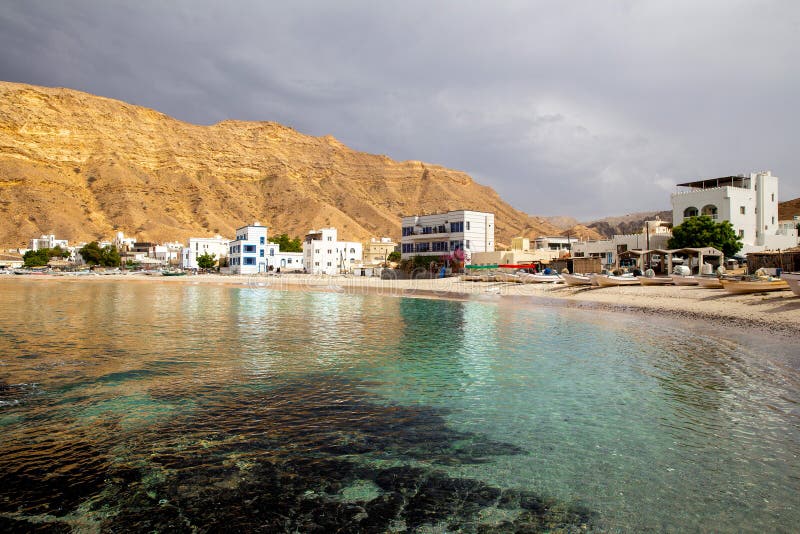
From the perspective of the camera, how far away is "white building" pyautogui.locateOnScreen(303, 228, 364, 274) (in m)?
88.2

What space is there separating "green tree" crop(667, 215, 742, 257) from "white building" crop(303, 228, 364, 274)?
5641cm

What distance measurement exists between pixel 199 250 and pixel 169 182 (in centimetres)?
5617

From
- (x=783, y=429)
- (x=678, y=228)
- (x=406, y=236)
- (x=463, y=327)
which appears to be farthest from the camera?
(x=406, y=236)

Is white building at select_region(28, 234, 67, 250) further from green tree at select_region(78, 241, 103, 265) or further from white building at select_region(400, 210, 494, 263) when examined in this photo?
white building at select_region(400, 210, 494, 263)

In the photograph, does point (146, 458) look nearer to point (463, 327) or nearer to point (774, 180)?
point (463, 327)

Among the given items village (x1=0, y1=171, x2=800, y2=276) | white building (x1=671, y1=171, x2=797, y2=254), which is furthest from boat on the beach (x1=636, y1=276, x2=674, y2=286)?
white building (x1=671, y1=171, x2=797, y2=254)

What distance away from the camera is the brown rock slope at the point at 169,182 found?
122 metres

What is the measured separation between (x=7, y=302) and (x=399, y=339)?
105ft

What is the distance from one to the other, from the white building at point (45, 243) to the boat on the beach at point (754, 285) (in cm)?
12465

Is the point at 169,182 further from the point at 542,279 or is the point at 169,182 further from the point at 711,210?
the point at 711,210

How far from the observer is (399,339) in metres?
18.3

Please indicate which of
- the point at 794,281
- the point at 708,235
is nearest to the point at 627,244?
the point at 708,235

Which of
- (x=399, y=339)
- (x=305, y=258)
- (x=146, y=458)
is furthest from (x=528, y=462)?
(x=305, y=258)

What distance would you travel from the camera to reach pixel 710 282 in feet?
100
